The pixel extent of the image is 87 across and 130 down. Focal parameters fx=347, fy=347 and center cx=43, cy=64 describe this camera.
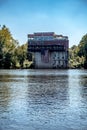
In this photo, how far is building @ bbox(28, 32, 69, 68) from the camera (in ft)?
533

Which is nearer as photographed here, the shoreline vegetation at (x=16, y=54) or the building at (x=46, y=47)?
the shoreline vegetation at (x=16, y=54)

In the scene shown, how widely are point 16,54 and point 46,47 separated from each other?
20.1m

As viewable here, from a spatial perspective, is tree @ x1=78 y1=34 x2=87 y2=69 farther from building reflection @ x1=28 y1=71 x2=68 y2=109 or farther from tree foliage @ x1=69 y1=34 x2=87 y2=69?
building reflection @ x1=28 y1=71 x2=68 y2=109

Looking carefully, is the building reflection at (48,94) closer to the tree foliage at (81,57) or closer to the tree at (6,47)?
the tree at (6,47)

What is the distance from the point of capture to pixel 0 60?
13975cm

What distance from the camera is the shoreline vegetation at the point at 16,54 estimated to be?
Answer: 13812 cm

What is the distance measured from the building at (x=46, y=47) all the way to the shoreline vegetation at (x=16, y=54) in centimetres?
358

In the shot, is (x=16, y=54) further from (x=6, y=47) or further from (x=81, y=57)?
(x=81, y=57)

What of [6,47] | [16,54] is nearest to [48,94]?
[6,47]

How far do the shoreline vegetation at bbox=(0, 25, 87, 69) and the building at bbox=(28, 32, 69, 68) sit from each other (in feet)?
11.7

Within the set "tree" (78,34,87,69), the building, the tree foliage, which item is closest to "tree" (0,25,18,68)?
the building

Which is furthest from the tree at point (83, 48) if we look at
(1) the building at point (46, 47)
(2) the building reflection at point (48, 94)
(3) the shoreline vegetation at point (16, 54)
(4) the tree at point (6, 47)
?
(2) the building reflection at point (48, 94)

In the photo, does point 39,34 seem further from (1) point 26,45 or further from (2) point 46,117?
(2) point 46,117

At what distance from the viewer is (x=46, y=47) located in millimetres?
163500
